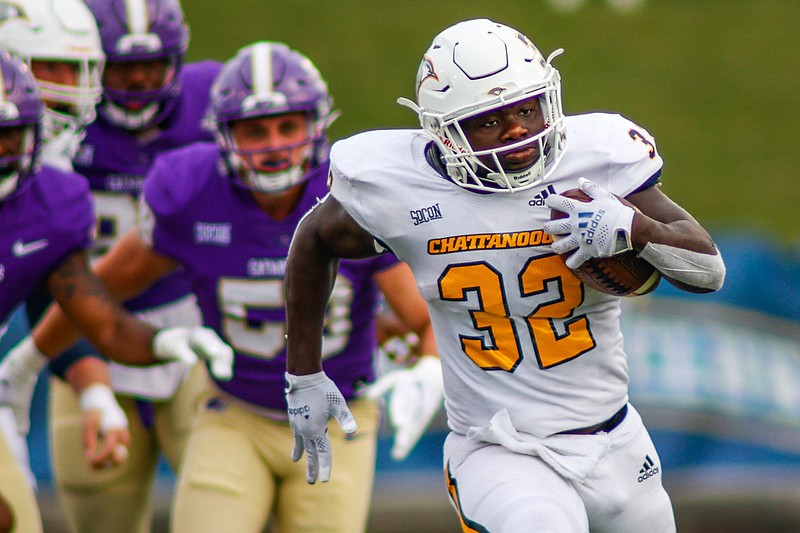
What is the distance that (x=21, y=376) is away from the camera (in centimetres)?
520

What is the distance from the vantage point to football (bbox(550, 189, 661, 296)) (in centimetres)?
366

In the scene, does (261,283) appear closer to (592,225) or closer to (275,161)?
(275,161)

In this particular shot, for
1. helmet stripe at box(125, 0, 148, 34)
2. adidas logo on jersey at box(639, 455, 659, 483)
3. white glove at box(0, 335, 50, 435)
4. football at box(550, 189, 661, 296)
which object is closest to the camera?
football at box(550, 189, 661, 296)

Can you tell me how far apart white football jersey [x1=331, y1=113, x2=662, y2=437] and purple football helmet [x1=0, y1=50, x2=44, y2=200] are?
42.9 inches

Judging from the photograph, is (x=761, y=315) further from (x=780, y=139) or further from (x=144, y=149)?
(x=780, y=139)

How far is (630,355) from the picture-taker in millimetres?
6734

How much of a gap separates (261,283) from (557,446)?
1272 mm

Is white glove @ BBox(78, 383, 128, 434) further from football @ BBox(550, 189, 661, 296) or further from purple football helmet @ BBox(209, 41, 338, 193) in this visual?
football @ BBox(550, 189, 661, 296)

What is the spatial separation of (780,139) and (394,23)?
3.47 m

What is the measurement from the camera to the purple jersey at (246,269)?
4.72 metres

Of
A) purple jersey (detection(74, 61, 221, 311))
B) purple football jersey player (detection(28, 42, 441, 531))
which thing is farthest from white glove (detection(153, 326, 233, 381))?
purple jersey (detection(74, 61, 221, 311))

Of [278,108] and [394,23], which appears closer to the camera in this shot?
[278,108]

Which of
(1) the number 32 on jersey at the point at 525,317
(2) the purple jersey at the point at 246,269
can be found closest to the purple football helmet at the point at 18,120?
(2) the purple jersey at the point at 246,269

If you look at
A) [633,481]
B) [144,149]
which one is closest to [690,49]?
[144,149]
